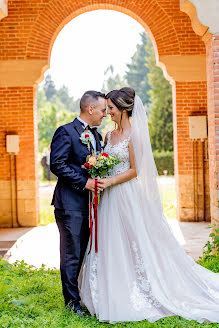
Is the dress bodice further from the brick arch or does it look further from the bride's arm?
the brick arch

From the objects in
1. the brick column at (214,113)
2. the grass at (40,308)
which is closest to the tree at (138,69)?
the brick column at (214,113)

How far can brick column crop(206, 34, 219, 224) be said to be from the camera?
19.8 feet

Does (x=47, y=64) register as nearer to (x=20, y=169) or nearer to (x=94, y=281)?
(x=20, y=169)

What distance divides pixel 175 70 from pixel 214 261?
5139mm

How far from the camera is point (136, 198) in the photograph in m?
4.57

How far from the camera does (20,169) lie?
10.1 m

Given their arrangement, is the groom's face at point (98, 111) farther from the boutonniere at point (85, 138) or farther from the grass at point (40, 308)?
the grass at point (40, 308)

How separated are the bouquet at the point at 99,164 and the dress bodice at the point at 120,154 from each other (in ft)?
0.67

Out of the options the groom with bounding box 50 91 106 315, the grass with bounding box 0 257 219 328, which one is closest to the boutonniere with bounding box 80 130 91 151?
the groom with bounding box 50 91 106 315

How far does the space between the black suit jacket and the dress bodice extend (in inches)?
10.6

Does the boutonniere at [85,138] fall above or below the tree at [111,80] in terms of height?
below

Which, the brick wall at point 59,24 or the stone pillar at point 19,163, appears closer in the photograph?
the brick wall at point 59,24

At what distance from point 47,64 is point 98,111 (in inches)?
236

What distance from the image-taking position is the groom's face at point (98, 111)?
4.39 m
